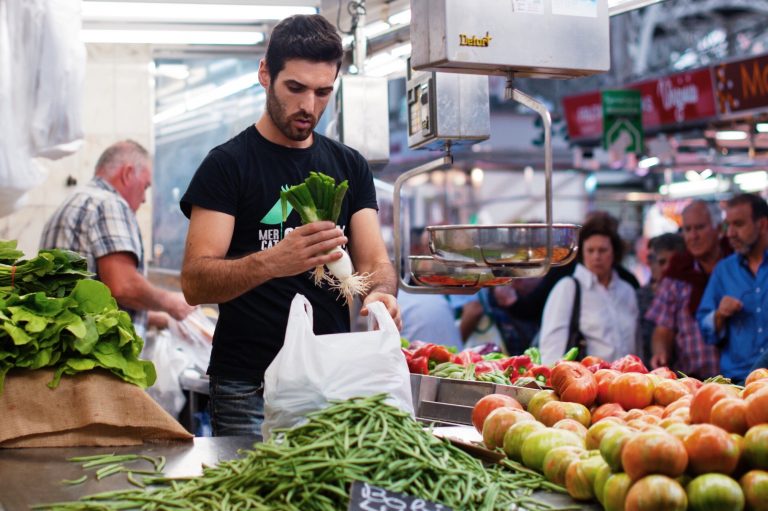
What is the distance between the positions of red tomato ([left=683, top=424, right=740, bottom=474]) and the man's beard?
1.93 meters

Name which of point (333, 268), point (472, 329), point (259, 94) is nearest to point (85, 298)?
point (333, 268)

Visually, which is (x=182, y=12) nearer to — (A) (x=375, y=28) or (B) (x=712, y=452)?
(A) (x=375, y=28)

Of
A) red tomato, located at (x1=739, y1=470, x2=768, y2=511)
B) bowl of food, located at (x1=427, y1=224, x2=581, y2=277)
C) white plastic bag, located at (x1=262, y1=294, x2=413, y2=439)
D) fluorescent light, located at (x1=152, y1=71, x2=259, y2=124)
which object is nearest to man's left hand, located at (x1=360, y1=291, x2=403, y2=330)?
bowl of food, located at (x1=427, y1=224, x2=581, y2=277)

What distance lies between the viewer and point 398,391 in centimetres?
264

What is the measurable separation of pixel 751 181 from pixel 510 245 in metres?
17.7

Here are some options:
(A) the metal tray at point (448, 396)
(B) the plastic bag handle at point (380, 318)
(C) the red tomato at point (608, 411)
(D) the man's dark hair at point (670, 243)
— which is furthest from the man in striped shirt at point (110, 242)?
(D) the man's dark hair at point (670, 243)

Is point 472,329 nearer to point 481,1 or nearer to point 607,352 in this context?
point 607,352

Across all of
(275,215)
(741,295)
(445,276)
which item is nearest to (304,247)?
(275,215)

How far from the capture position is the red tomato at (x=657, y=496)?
1979 millimetres

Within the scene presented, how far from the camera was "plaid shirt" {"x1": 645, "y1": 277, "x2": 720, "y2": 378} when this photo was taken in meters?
7.40

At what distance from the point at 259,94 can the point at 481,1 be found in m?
4.55

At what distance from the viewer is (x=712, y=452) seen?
2053mm

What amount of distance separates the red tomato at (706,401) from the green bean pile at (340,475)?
380 millimetres

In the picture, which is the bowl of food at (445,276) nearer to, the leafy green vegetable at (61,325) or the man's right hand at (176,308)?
the leafy green vegetable at (61,325)
